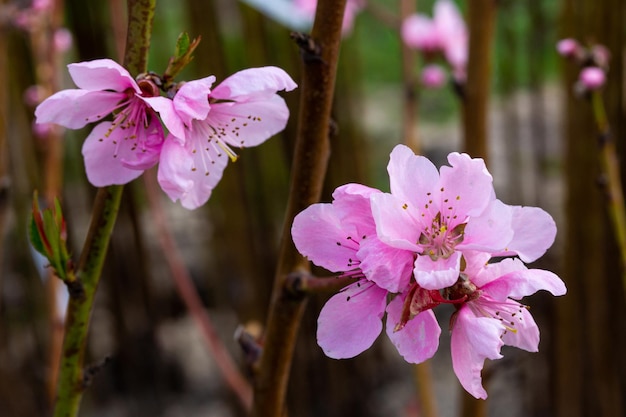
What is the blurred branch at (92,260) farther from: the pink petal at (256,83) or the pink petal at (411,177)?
the pink petal at (411,177)

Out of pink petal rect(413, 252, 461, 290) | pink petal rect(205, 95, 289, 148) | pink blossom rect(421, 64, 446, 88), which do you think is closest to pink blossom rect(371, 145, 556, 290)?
pink petal rect(413, 252, 461, 290)

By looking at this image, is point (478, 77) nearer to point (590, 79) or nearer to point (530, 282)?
point (590, 79)

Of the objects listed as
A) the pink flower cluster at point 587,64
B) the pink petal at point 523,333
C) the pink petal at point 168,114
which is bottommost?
the pink petal at point 523,333

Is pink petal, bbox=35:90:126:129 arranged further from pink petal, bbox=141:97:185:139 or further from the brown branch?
the brown branch

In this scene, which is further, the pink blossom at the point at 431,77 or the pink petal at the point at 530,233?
the pink blossom at the point at 431,77

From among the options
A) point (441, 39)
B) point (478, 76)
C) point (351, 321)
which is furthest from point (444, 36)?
point (351, 321)

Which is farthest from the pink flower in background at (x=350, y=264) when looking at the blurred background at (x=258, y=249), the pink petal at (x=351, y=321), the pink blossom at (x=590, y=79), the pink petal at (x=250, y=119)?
the blurred background at (x=258, y=249)
